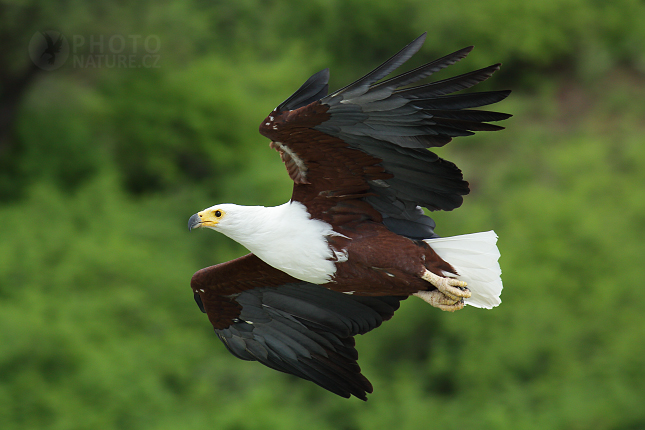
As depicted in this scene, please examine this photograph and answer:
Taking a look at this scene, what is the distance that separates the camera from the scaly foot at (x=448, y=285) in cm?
642

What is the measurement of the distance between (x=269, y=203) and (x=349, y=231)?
864 centimetres

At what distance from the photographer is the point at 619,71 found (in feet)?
64.1

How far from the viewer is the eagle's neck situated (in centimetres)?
634

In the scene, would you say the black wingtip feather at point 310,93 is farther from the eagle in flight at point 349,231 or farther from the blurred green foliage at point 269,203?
the blurred green foliage at point 269,203

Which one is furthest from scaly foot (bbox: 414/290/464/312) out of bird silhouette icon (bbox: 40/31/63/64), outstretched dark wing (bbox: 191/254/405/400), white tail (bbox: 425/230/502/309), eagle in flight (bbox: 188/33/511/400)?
bird silhouette icon (bbox: 40/31/63/64)

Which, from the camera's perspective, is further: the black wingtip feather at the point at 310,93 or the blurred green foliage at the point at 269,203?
the blurred green foliage at the point at 269,203

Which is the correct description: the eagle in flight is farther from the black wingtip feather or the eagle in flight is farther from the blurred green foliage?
the blurred green foliage

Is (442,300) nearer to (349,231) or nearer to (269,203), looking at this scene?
(349,231)

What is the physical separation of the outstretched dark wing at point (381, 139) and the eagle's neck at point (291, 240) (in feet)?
0.38

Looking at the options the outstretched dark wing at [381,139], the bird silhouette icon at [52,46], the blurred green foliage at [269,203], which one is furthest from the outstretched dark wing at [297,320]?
the bird silhouette icon at [52,46]

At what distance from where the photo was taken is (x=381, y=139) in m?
5.85

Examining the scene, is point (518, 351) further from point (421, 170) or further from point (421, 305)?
point (421, 170)

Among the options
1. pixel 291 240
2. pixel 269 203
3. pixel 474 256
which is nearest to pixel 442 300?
pixel 474 256

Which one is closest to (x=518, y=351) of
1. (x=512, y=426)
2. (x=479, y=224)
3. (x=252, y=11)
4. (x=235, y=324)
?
(x=512, y=426)
